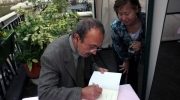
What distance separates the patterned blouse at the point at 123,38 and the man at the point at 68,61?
666 mm

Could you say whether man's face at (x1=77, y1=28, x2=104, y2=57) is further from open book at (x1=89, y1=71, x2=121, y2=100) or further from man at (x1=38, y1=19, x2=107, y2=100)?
open book at (x1=89, y1=71, x2=121, y2=100)

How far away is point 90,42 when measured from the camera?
3.44ft

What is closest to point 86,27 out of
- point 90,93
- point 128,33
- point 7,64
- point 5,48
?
point 90,93

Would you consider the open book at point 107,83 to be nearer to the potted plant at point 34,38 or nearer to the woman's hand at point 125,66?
the woman's hand at point 125,66

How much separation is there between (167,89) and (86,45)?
1698mm

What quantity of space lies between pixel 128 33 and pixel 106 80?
66 centimetres

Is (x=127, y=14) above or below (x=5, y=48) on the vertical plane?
above

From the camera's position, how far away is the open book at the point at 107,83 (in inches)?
43.5

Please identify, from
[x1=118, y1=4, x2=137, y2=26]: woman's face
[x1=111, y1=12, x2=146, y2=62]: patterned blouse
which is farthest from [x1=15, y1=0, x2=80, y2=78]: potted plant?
[x1=118, y1=4, x2=137, y2=26]: woman's face

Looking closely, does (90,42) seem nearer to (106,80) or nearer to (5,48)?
(106,80)

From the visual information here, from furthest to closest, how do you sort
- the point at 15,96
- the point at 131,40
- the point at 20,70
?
the point at 20,70
the point at 15,96
the point at 131,40

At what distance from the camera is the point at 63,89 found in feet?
3.41

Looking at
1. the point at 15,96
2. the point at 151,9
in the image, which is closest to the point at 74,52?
the point at 151,9

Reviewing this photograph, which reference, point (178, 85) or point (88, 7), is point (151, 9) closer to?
point (178, 85)
